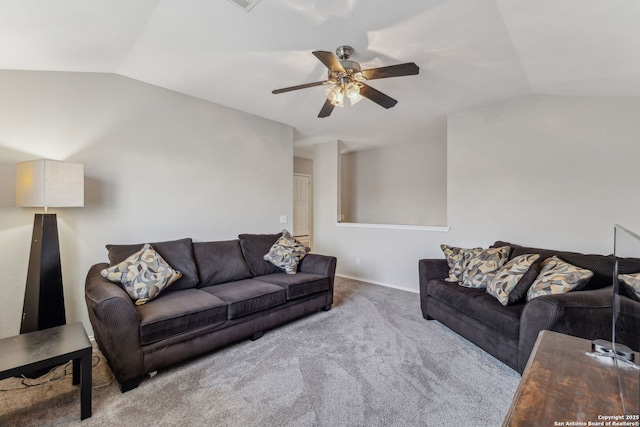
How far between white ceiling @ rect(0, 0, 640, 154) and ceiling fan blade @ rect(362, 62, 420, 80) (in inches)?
10.0

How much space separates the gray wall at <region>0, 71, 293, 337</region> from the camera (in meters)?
2.35

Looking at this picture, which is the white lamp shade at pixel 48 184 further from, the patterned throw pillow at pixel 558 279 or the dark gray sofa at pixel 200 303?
the patterned throw pillow at pixel 558 279

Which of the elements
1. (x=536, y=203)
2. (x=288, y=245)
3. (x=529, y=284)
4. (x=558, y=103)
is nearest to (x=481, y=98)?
(x=558, y=103)

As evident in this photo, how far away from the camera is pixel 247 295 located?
2641 mm

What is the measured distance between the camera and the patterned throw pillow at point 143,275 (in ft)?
7.72

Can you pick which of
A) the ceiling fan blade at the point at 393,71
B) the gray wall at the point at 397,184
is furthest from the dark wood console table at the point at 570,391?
the gray wall at the point at 397,184

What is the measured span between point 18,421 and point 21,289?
3.75 ft

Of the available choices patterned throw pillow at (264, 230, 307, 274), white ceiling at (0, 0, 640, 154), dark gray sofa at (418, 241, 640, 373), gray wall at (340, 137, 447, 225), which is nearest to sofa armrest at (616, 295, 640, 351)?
dark gray sofa at (418, 241, 640, 373)

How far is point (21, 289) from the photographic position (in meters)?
2.38

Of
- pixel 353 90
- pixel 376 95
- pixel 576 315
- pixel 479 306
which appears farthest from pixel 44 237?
pixel 576 315

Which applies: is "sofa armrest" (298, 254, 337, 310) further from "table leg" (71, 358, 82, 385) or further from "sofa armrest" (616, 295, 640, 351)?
"sofa armrest" (616, 295, 640, 351)

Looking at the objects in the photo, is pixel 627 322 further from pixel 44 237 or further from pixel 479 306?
pixel 44 237

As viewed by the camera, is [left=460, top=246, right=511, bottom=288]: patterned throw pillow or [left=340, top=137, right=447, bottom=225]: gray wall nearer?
[left=460, top=246, right=511, bottom=288]: patterned throw pillow

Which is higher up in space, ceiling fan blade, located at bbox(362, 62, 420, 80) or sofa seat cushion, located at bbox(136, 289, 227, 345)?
ceiling fan blade, located at bbox(362, 62, 420, 80)
